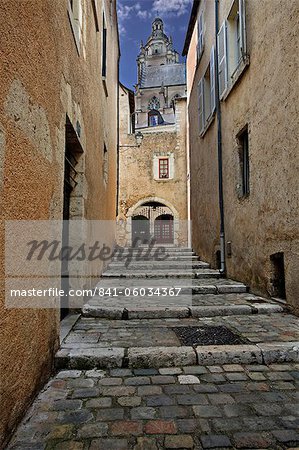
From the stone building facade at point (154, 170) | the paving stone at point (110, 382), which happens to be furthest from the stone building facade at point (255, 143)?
the stone building facade at point (154, 170)

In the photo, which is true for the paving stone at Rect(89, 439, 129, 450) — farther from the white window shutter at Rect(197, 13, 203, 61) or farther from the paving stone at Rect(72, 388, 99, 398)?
the white window shutter at Rect(197, 13, 203, 61)

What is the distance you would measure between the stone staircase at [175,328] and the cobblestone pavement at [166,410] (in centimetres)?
12

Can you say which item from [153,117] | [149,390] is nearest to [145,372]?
[149,390]

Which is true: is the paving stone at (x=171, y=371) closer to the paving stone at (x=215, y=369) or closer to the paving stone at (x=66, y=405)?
the paving stone at (x=215, y=369)

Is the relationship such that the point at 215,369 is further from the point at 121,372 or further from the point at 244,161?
the point at 244,161

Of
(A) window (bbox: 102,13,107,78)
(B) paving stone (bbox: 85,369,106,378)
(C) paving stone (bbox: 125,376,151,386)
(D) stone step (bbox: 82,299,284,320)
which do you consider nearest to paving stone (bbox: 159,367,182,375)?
(C) paving stone (bbox: 125,376,151,386)

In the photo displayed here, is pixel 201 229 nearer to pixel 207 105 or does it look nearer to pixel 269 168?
pixel 207 105

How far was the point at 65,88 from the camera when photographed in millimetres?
2938

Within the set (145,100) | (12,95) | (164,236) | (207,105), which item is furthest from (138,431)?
(145,100)

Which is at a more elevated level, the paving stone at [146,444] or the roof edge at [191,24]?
the roof edge at [191,24]

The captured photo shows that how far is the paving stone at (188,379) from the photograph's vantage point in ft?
7.41

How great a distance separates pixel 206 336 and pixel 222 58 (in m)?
5.92

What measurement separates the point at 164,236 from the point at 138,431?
21091 millimetres

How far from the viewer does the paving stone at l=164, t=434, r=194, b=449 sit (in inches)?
A: 61.5
